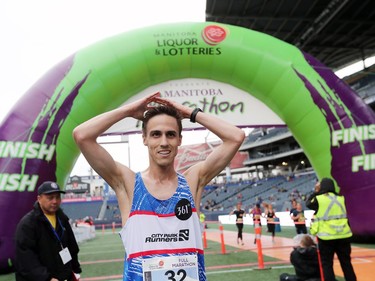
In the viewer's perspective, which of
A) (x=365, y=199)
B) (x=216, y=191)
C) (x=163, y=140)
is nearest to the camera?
(x=163, y=140)

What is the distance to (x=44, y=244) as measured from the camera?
3.46m

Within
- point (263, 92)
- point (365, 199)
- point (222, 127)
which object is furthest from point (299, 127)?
point (222, 127)

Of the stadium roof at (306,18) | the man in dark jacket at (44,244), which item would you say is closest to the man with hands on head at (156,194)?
the man in dark jacket at (44,244)

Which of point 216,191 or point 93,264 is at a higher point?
point 216,191

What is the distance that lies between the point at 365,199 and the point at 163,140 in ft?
26.1

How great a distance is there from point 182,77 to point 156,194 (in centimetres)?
825

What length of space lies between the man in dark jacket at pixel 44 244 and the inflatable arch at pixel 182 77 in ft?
16.4

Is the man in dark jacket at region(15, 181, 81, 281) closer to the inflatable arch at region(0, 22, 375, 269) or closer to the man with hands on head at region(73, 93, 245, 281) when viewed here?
the man with hands on head at region(73, 93, 245, 281)

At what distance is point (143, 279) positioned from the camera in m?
1.79

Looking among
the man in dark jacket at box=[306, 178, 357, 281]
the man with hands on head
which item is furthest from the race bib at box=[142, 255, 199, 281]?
the man in dark jacket at box=[306, 178, 357, 281]

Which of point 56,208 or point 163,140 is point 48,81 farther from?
point 163,140

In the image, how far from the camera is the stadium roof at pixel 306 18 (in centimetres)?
1683

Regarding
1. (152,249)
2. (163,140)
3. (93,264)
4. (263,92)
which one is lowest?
(93,264)

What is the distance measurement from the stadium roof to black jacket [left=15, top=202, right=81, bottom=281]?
14.9 m
